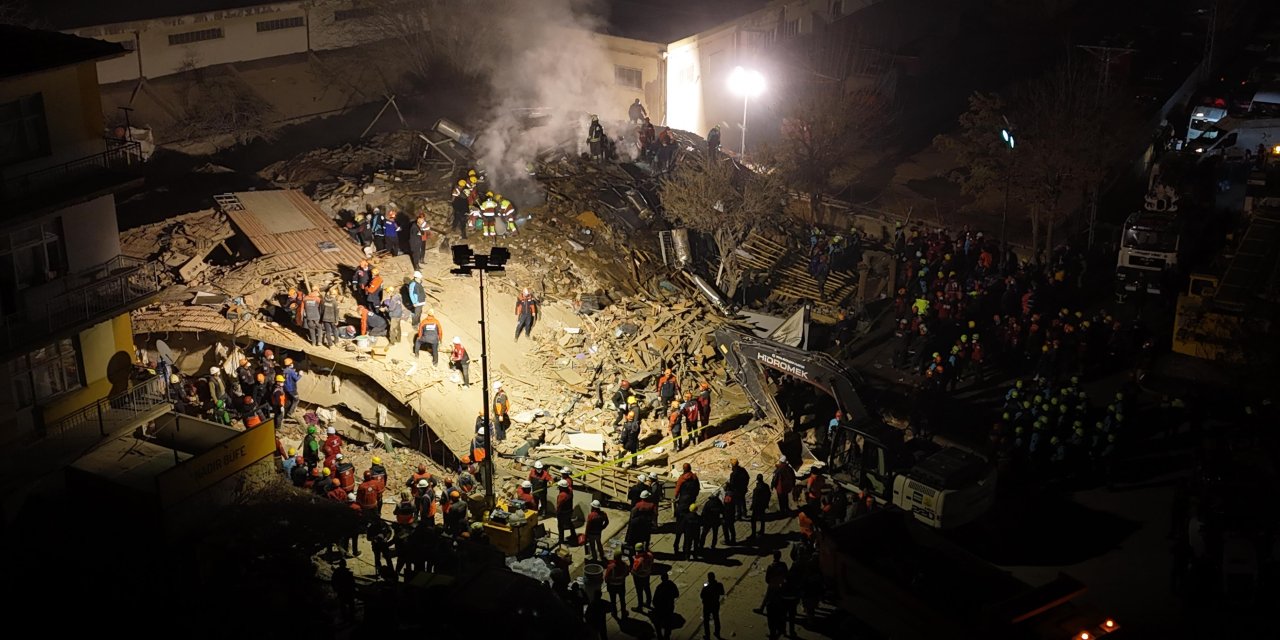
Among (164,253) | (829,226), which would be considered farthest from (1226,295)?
(164,253)

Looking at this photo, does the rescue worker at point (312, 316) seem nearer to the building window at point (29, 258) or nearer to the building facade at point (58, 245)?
the building facade at point (58, 245)

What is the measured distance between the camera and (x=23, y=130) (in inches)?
843

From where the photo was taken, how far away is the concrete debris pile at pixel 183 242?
3114cm

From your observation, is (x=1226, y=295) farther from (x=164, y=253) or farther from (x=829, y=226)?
(x=164, y=253)

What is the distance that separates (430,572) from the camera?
20.4 m

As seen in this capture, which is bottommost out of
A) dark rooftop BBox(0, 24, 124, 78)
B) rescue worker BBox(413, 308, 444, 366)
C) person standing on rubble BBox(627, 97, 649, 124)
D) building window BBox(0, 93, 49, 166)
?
rescue worker BBox(413, 308, 444, 366)

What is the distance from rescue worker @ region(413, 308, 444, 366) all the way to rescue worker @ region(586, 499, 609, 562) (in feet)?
27.2

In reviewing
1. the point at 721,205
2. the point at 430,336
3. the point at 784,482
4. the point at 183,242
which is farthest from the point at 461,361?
the point at 721,205

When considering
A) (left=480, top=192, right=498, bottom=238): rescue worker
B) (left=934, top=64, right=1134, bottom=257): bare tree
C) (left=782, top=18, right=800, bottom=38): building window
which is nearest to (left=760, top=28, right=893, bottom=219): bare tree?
(left=782, top=18, right=800, bottom=38): building window

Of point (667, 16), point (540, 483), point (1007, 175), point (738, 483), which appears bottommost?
point (540, 483)

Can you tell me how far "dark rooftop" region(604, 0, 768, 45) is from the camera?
4709cm

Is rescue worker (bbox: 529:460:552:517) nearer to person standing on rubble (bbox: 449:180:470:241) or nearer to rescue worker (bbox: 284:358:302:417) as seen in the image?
rescue worker (bbox: 284:358:302:417)

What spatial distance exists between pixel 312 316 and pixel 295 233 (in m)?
5.38

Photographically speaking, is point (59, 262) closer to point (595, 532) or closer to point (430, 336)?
point (430, 336)
